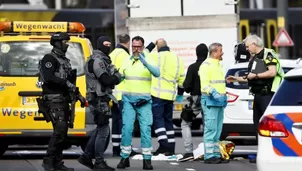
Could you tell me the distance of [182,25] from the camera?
66.1 ft

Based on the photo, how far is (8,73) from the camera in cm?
1438

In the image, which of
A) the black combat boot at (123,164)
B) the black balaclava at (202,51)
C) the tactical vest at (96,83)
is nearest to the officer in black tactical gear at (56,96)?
the tactical vest at (96,83)

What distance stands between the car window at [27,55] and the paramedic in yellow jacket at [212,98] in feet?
5.94

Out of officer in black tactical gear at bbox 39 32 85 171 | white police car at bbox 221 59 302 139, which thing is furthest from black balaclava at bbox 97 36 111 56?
white police car at bbox 221 59 302 139

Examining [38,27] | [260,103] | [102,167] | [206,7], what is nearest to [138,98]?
[102,167]

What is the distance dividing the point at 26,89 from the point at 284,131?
19.9ft

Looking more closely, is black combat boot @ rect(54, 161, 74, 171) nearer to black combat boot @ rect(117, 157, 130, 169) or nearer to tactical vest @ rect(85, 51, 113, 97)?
black combat boot @ rect(117, 157, 130, 169)

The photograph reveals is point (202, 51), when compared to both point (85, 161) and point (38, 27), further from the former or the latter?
point (85, 161)

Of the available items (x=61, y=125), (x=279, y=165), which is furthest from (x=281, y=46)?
(x=279, y=165)

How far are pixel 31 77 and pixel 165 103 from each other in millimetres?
2034

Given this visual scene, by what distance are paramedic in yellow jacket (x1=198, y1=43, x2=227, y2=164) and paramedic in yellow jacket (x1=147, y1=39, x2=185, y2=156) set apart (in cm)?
99

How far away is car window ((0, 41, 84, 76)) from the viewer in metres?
14.4

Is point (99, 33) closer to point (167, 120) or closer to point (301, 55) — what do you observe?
point (301, 55)

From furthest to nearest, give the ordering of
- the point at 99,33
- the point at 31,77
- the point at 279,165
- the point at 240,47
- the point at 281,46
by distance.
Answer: the point at 99,33, the point at 281,46, the point at 240,47, the point at 31,77, the point at 279,165
